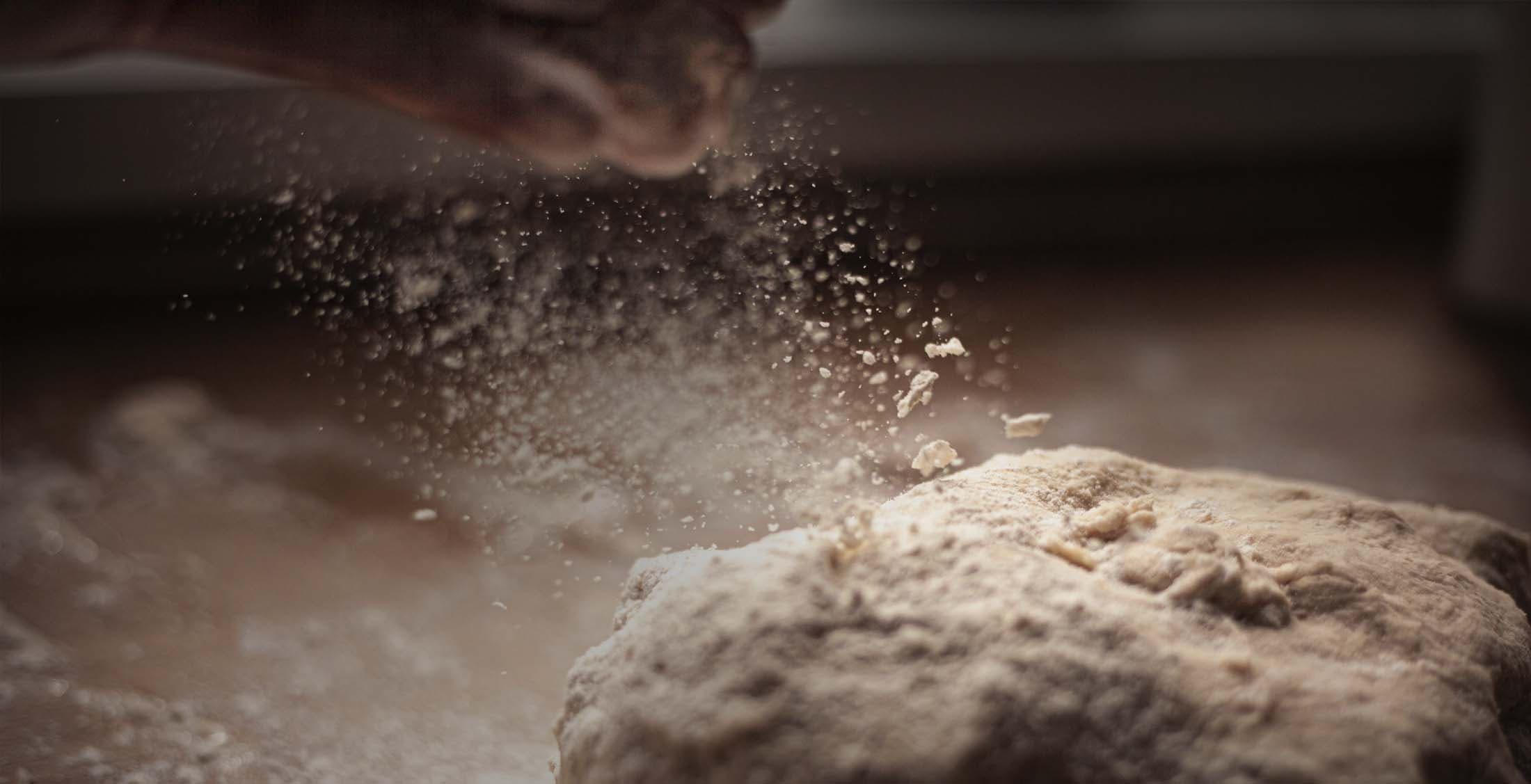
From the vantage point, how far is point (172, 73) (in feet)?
7.26

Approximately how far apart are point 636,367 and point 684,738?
1.38 feet

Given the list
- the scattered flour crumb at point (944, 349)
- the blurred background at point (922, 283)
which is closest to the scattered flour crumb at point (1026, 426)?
the scattered flour crumb at point (944, 349)

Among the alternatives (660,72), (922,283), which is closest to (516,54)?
(660,72)

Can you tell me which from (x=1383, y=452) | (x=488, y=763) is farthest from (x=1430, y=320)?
(x=488, y=763)

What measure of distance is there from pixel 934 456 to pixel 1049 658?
241 mm

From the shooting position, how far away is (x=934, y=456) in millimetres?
857

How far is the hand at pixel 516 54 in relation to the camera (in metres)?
0.96

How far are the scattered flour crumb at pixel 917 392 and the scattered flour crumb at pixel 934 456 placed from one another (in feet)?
0.10

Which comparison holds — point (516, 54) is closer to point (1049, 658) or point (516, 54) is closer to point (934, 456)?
point (934, 456)

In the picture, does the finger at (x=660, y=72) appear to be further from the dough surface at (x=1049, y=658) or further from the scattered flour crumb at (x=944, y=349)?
the dough surface at (x=1049, y=658)

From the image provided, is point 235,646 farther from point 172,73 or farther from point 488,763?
point 172,73

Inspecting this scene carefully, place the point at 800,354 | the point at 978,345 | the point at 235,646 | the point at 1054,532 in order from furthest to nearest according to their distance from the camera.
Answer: the point at 978,345 < the point at 235,646 < the point at 800,354 < the point at 1054,532

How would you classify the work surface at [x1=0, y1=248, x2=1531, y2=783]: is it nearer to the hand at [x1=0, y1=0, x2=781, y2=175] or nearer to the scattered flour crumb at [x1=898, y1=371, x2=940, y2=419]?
the scattered flour crumb at [x1=898, y1=371, x2=940, y2=419]

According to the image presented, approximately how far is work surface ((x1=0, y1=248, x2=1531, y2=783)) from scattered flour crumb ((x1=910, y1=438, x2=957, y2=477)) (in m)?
0.16
